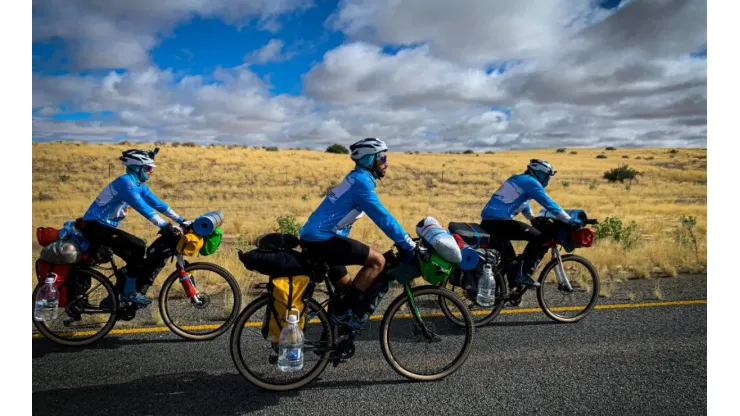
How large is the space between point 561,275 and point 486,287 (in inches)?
63.4

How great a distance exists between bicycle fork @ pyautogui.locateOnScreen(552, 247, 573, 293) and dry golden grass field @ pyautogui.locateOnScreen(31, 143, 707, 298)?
263 centimetres

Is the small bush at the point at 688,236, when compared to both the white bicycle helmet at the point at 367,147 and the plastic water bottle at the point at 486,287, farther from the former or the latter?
the white bicycle helmet at the point at 367,147

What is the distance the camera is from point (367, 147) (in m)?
4.07

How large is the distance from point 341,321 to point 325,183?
31.5 m

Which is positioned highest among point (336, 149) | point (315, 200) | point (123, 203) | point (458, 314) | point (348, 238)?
point (336, 149)

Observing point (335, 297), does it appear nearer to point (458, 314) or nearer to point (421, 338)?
point (421, 338)

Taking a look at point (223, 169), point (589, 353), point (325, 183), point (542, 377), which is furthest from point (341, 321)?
point (223, 169)

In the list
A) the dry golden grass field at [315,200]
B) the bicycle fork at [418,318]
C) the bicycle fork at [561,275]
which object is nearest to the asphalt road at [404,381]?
the bicycle fork at [418,318]

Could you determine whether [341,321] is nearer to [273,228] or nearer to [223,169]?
[273,228]

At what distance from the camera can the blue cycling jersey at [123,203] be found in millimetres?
4977

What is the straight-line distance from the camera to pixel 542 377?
419 centimetres

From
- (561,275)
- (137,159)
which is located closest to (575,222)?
(561,275)

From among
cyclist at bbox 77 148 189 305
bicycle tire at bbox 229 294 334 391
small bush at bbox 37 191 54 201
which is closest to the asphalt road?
bicycle tire at bbox 229 294 334 391

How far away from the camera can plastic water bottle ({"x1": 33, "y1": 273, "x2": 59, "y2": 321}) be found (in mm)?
4656
